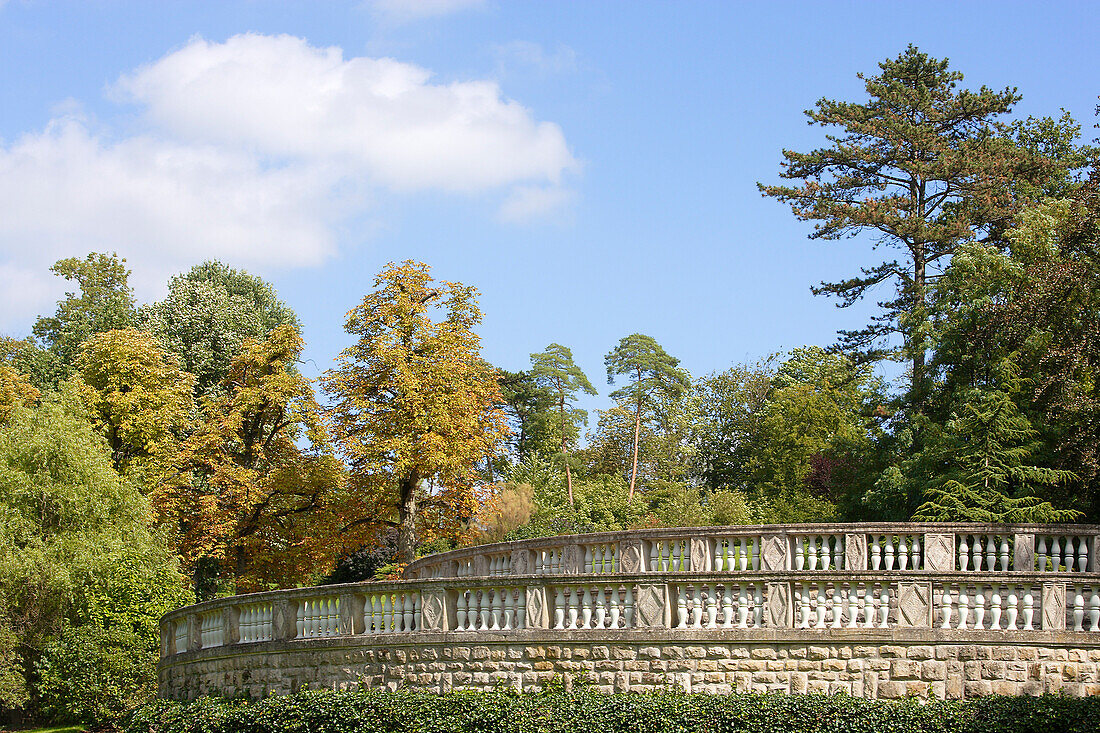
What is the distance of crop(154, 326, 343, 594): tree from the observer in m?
35.4

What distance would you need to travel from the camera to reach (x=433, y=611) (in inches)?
651

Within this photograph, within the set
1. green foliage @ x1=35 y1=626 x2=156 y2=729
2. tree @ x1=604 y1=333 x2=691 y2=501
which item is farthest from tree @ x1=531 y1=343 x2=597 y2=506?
green foliage @ x1=35 y1=626 x2=156 y2=729

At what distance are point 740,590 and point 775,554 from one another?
154 cm

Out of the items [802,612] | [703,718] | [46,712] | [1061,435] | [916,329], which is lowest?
[46,712]

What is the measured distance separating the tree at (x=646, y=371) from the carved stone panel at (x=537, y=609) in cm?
5325

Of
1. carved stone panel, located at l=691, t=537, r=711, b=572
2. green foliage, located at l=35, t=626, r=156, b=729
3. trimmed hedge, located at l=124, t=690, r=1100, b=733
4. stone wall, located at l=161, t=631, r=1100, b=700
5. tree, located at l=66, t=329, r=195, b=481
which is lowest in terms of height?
green foliage, located at l=35, t=626, r=156, b=729

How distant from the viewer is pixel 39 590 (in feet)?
88.8

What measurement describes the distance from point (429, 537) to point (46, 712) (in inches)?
472

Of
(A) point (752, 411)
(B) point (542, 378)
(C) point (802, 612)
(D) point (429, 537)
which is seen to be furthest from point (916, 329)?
(B) point (542, 378)

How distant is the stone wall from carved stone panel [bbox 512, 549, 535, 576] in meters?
3.05

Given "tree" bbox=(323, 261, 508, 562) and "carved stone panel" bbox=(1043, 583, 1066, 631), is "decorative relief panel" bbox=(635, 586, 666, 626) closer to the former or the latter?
"carved stone panel" bbox=(1043, 583, 1066, 631)

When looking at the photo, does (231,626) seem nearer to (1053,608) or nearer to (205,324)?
(1053,608)

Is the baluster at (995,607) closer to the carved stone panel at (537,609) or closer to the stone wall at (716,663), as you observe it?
the stone wall at (716,663)

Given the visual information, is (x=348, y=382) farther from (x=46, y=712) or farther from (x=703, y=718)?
(x=703, y=718)
